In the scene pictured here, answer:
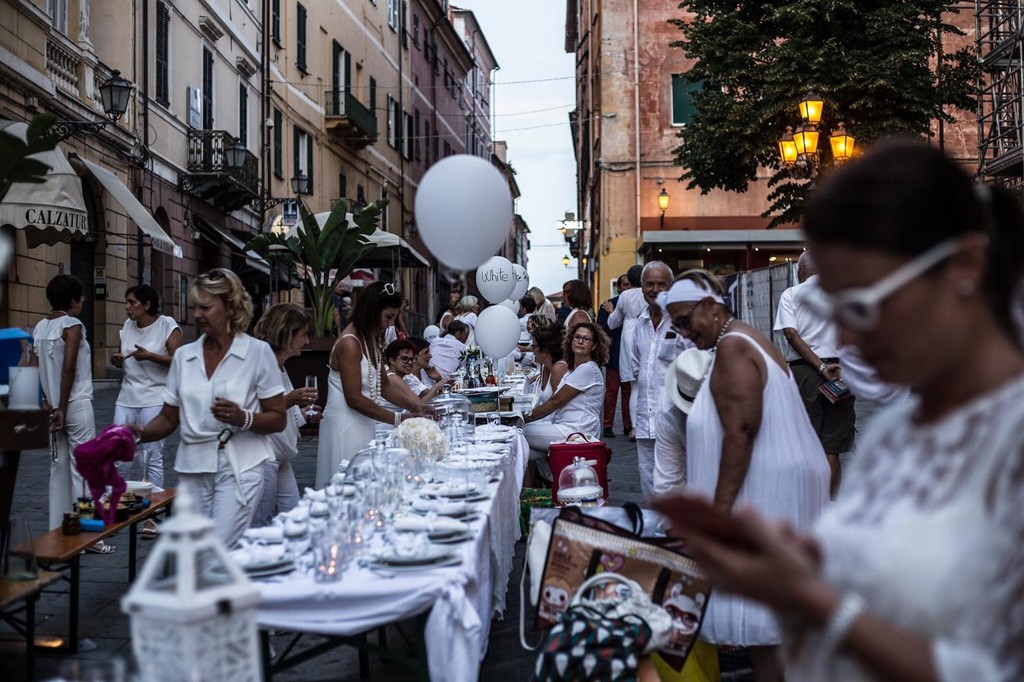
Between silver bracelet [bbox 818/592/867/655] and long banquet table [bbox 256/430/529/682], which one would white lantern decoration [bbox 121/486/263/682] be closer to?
long banquet table [bbox 256/430/529/682]

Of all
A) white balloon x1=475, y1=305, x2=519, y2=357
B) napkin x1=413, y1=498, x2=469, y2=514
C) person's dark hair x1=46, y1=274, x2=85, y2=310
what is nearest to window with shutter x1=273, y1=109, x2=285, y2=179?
white balloon x1=475, y1=305, x2=519, y2=357

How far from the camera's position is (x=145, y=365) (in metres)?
8.47

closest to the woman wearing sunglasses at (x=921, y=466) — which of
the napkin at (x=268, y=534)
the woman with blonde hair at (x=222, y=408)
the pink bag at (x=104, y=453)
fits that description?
the napkin at (x=268, y=534)

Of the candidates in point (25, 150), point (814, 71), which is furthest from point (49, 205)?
point (814, 71)

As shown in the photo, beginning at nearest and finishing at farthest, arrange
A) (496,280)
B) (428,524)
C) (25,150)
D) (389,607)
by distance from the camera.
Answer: (389,607) → (428,524) → (25,150) → (496,280)

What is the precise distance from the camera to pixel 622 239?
3266 centimetres

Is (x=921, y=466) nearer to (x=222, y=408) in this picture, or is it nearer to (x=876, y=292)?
(x=876, y=292)

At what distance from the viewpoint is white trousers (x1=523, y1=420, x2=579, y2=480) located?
8859 mm

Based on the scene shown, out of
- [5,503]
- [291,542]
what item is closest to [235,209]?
[5,503]

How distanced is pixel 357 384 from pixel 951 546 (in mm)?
5546

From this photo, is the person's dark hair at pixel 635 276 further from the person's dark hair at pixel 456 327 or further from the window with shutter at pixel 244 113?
the window with shutter at pixel 244 113

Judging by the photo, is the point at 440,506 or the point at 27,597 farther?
the point at 440,506

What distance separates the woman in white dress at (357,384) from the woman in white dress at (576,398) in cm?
207

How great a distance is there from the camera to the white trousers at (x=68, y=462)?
24.7ft
